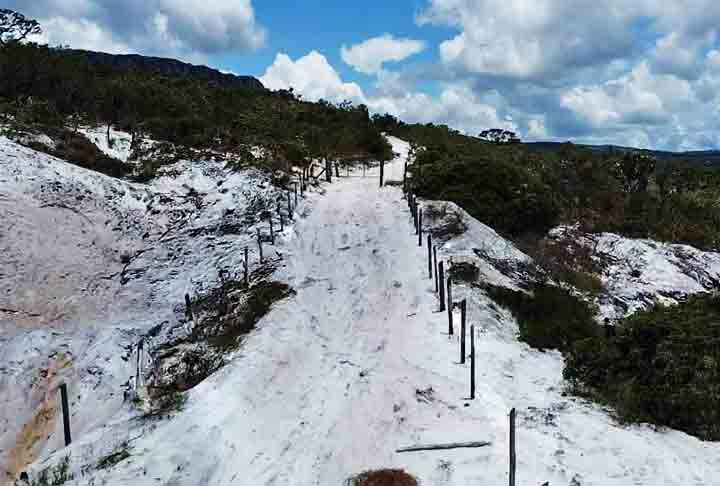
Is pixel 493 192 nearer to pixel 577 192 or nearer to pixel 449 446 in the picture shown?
pixel 577 192

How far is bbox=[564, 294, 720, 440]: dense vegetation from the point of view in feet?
36.4

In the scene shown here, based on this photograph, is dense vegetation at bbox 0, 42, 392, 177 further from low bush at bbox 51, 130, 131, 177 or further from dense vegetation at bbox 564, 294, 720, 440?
dense vegetation at bbox 564, 294, 720, 440

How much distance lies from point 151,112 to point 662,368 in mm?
35680

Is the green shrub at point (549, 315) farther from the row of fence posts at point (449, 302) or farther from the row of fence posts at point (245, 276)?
the row of fence posts at point (245, 276)

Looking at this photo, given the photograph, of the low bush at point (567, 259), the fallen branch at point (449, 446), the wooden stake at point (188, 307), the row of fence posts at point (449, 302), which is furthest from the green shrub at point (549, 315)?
the wooden stake at point (188, 307)

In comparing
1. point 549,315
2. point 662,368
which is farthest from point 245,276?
point 662,368

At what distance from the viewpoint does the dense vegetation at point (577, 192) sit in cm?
2867

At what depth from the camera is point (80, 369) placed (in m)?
15.7

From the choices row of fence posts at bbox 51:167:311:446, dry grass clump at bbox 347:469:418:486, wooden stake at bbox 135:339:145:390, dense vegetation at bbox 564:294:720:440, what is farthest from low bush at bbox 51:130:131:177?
dense vegetation at bbox 564:294:720:440

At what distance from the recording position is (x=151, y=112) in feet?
126

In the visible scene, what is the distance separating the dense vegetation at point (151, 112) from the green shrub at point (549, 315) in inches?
803

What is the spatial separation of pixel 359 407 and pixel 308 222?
14296 mm

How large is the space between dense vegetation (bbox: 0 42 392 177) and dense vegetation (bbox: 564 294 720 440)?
2539 centimetres

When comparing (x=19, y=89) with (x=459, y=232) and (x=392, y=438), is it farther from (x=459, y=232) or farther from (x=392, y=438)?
(x=392, y=438)
